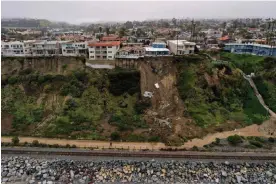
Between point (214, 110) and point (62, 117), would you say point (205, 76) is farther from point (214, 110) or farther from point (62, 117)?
point (62, 117)

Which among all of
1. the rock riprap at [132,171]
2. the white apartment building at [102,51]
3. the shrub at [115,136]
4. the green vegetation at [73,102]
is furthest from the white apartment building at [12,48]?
the shrub at [115,136]

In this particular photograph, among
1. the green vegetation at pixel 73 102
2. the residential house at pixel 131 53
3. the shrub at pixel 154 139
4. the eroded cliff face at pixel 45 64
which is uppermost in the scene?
the residential house at pixel 131 53

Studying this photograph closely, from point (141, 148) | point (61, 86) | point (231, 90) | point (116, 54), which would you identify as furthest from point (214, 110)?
point (61, 86)

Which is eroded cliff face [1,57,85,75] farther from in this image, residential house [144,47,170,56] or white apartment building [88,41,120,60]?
residential house [144,47,170,56]

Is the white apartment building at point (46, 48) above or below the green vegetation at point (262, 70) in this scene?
above

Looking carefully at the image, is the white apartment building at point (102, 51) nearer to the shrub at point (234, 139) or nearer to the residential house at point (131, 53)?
the residential house at point (131, 53)
